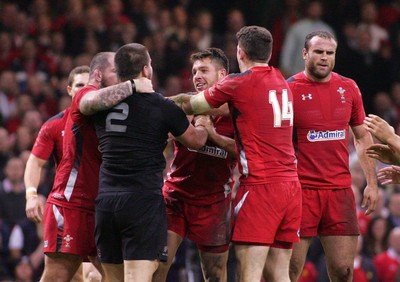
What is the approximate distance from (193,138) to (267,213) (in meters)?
0.84

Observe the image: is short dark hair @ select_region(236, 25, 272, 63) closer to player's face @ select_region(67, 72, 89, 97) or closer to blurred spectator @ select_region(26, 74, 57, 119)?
player's face @ select_region(67, 72, 89, 97)

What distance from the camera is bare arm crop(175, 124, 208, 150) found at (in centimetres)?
774

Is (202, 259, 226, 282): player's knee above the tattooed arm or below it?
below

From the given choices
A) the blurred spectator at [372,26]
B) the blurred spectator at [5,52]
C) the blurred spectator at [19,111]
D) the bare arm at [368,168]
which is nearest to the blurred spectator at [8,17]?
the blurred spectator at [5,52]

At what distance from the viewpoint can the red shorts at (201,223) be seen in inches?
339

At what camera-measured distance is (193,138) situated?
779 cm

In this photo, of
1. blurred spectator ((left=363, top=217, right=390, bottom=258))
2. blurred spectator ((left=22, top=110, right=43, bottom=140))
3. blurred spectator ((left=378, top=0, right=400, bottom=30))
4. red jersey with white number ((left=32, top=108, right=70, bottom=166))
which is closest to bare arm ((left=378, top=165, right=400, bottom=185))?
red jersey with white number ((left=32, top=108, right=70, bottom=166))

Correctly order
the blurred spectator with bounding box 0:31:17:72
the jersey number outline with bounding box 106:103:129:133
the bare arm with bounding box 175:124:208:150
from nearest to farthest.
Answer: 1. the jersey number outline with bounding box 106:103:129:133
2. the bare arm with bounding box 175:124:208:150
3. the blurred spectator with bounding box 0:31:17:72

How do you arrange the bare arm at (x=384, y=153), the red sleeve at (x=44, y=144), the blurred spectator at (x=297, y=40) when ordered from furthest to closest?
the blurred spectator at (x=297, y=40) < the red sleeve at (x=44, y=144) < the bare arm at (x=384, y=153)

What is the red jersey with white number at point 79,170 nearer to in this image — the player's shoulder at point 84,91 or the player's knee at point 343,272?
the player's shoulder at point 84,91

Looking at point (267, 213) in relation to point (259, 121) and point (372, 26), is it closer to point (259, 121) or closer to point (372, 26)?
point (259, 121)

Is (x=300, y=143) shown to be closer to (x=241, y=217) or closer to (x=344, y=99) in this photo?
(x=344, y=99)

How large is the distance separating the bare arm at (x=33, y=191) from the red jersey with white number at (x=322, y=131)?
7.72 ft

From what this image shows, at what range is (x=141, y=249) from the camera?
24.7 feet
